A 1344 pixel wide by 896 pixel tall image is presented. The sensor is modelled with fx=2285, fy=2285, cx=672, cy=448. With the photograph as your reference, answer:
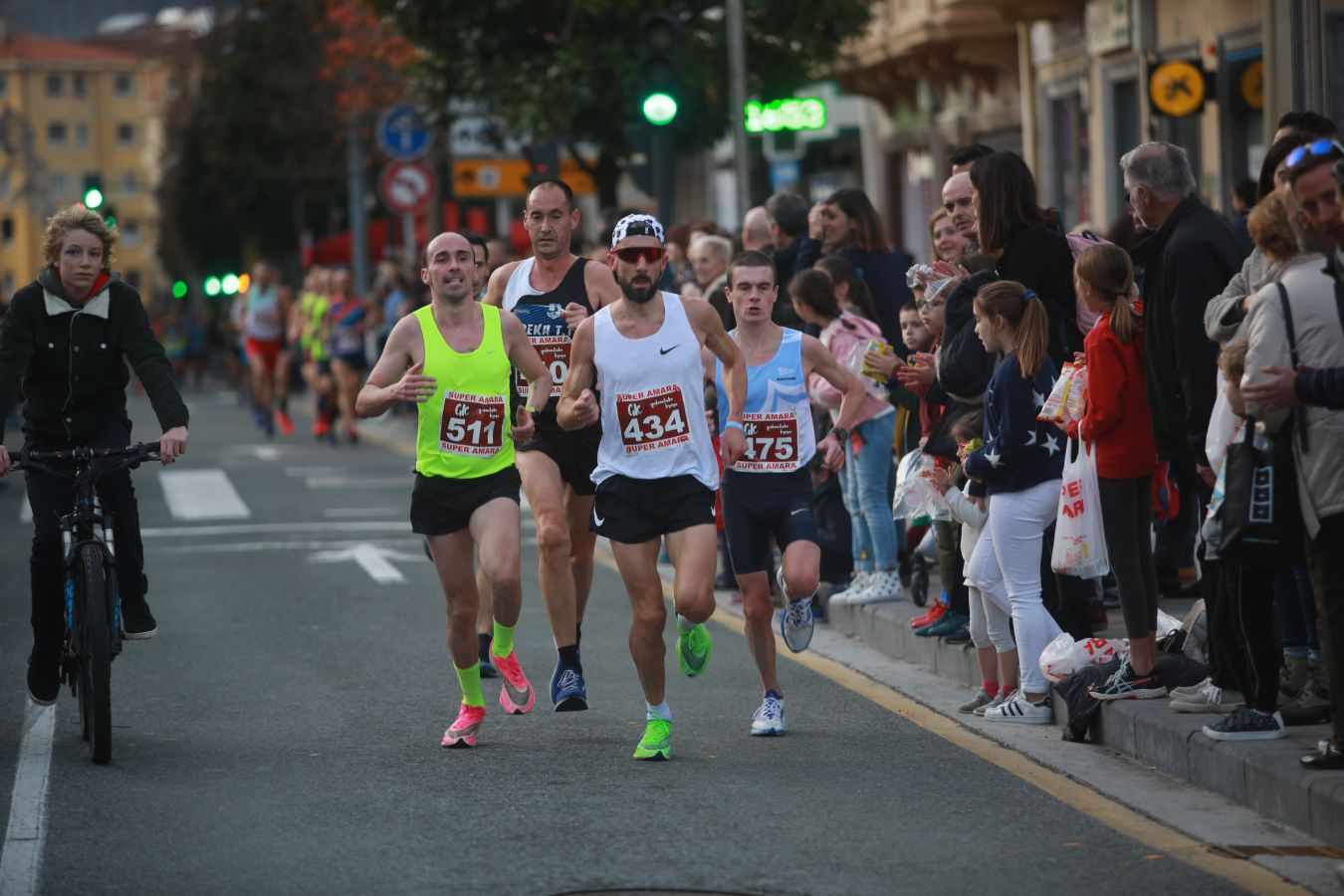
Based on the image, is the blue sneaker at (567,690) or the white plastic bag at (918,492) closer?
the blue sneaker at (567,690)

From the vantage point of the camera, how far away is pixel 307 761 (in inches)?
324

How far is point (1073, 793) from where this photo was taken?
746cm

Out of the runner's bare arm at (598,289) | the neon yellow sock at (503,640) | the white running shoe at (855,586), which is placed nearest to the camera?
the neon yellow sock at (503,640)

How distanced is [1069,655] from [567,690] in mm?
1904

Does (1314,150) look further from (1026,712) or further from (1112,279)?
(1026,712)

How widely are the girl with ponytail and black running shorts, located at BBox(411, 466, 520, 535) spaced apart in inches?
69.3

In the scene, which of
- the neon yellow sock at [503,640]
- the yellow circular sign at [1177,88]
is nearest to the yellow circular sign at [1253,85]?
the yellow circular sign at [1177,88]

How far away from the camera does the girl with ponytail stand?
8.56m

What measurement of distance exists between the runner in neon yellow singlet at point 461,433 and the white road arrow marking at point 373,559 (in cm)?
541

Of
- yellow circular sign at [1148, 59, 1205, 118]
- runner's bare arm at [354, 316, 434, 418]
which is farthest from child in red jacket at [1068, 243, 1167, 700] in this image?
yellow circular sign at [1148, 59, 1205, 118]

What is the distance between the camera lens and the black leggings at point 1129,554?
27.0 feet

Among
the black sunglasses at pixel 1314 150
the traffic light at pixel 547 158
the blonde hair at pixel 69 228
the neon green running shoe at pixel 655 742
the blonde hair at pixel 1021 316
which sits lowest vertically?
the neon green running shoe at pixel 655 742

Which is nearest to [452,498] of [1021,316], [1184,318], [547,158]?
[1021,316]

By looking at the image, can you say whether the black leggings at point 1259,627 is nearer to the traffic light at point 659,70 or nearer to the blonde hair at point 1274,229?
the blonde hair at point 1274,229
